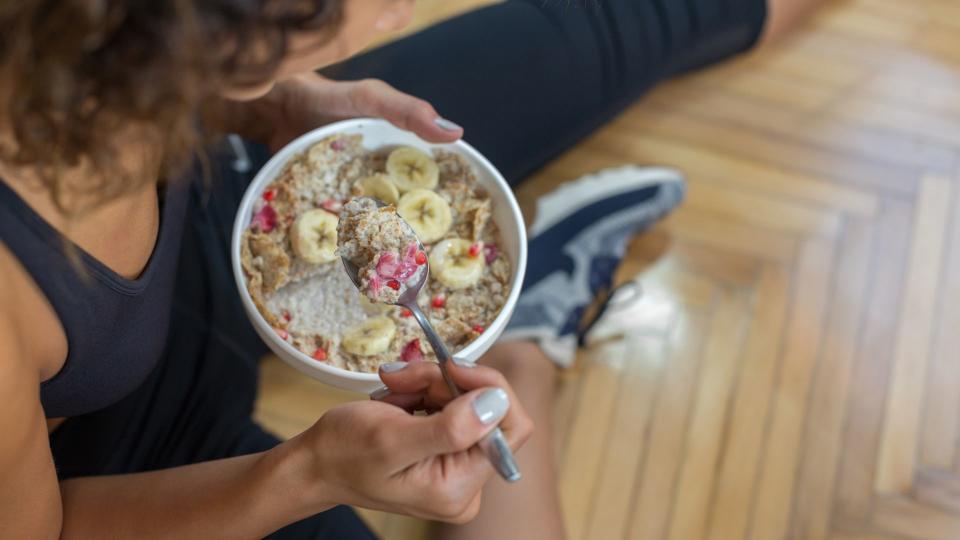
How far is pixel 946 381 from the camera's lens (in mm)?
1377

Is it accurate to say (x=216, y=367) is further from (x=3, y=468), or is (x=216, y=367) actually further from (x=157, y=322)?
(x=3, y=468)

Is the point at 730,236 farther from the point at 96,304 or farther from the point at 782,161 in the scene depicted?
the point at 96,304

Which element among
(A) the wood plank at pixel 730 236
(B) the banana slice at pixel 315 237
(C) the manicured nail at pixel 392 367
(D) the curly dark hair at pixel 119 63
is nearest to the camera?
(D) the curly dark hair at pixel 119 63

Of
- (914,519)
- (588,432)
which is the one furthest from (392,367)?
(914,519)

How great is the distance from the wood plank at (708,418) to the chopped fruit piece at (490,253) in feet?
1.92

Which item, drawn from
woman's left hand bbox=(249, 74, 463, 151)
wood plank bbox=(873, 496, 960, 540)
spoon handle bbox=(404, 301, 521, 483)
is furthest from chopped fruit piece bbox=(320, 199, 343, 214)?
wood plank bbox=(873, 496, 960, 540)

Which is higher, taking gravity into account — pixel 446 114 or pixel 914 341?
pixel 446 114

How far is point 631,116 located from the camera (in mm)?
1559

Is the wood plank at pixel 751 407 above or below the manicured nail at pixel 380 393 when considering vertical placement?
below

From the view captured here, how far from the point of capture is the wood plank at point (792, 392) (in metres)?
1.29

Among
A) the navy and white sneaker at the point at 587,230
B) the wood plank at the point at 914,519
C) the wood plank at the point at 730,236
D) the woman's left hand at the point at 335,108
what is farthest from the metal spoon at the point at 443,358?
the wood plank at the point at 914,519

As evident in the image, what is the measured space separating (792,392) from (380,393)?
0.81 meters

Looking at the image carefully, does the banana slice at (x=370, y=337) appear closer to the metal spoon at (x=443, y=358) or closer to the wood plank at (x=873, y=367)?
the metal spoon at (x=443, y=358)

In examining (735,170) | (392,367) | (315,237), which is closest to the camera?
(392,367)
